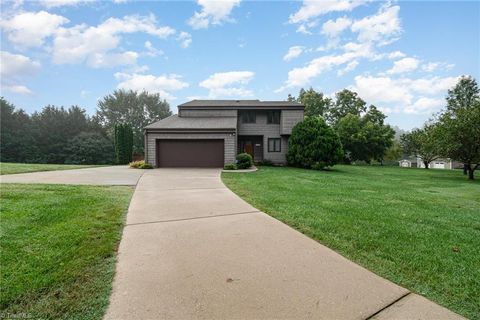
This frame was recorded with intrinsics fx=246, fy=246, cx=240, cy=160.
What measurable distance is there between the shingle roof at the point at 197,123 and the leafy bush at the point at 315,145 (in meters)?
4.84

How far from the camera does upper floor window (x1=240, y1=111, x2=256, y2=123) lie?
20.1 meters

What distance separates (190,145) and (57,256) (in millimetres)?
13472

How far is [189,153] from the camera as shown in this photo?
15992mm

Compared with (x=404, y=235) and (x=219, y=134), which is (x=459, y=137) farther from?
(x=404, y=235)

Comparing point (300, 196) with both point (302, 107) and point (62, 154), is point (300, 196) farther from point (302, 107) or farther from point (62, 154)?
point (62, 154)

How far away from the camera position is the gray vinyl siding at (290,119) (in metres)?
19.2

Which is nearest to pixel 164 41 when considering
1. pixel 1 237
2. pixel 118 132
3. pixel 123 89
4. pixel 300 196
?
pixel 300 196

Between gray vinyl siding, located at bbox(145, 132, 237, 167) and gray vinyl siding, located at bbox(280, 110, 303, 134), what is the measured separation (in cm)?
539

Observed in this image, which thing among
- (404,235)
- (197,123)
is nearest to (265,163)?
(197,123)

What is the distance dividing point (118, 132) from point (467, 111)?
25086mm

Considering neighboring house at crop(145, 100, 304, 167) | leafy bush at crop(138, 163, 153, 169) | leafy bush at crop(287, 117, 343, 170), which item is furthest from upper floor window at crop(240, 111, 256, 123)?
leafy bush at crop(138, 163, 153, 169)

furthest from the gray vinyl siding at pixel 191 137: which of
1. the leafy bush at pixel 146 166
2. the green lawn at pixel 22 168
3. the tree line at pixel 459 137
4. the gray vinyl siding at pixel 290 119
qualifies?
the tree line at pixel 459 137

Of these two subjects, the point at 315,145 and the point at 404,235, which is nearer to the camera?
the point at 404,235

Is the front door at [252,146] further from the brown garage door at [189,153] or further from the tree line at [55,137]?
the tree line at [55,137]
